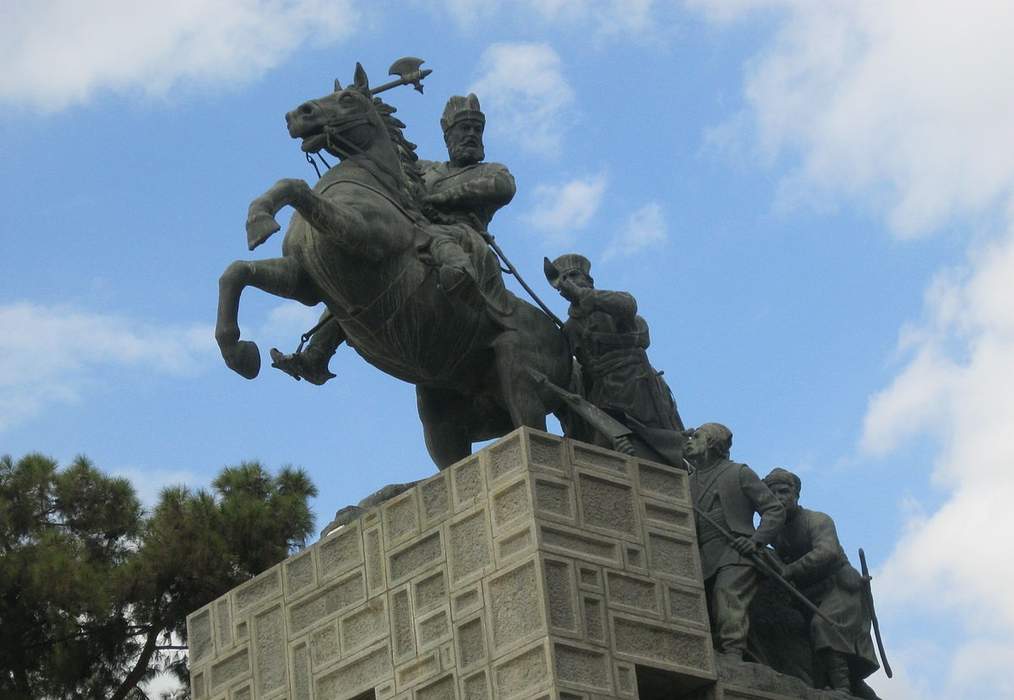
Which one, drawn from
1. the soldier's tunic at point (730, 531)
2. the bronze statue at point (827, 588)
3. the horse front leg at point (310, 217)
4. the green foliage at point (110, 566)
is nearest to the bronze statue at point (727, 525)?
the soldier's tunic at point (730, 531)

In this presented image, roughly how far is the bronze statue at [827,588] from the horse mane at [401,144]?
2.87 m

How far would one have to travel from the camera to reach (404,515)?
1410 centimetres

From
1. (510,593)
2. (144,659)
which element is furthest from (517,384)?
(144,659)

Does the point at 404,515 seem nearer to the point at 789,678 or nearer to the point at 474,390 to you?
the point at 474,390

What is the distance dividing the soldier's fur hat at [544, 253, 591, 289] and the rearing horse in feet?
0.90

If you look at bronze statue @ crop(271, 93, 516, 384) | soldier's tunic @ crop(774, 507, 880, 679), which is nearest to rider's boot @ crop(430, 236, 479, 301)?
bronze statue @ crop(271, 93, 516, 384)

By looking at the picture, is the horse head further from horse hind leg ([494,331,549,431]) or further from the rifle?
the rifle

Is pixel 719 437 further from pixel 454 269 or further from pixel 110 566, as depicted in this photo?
pixel 110 566

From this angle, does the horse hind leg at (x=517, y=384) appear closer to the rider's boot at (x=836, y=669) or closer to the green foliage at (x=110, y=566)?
the rider's boot at (x=836, y=669)

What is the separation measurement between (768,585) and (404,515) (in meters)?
2.46

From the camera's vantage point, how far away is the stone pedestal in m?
13.2

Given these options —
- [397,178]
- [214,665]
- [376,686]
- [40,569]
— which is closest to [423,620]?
[376,686]

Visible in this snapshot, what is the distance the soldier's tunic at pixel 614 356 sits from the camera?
15.0m

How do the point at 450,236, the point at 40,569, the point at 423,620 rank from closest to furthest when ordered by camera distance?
the point at 423,620, the point at 450,236, the point at 40,569
